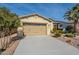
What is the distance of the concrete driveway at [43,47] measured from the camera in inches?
388

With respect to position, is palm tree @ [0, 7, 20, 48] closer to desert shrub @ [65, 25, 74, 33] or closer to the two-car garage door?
the two-car garage door

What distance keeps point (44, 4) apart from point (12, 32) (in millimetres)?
2149

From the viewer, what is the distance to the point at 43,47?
34.4 ft

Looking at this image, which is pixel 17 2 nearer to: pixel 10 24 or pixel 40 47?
pixel 10 24

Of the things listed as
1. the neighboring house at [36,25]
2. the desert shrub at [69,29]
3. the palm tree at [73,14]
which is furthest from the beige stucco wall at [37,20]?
the palm tree at [73,14]

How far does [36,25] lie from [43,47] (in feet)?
5.54

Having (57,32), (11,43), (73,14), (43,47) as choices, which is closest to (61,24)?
(57,32)

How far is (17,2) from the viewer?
10.6 metres

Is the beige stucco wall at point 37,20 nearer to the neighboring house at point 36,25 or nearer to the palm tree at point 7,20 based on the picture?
the neighboring house at point 36,25

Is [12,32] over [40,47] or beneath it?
over

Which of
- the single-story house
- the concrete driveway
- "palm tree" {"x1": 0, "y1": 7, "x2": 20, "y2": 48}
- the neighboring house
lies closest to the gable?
the neighboring house

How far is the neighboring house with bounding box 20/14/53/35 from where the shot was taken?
11.1 m
